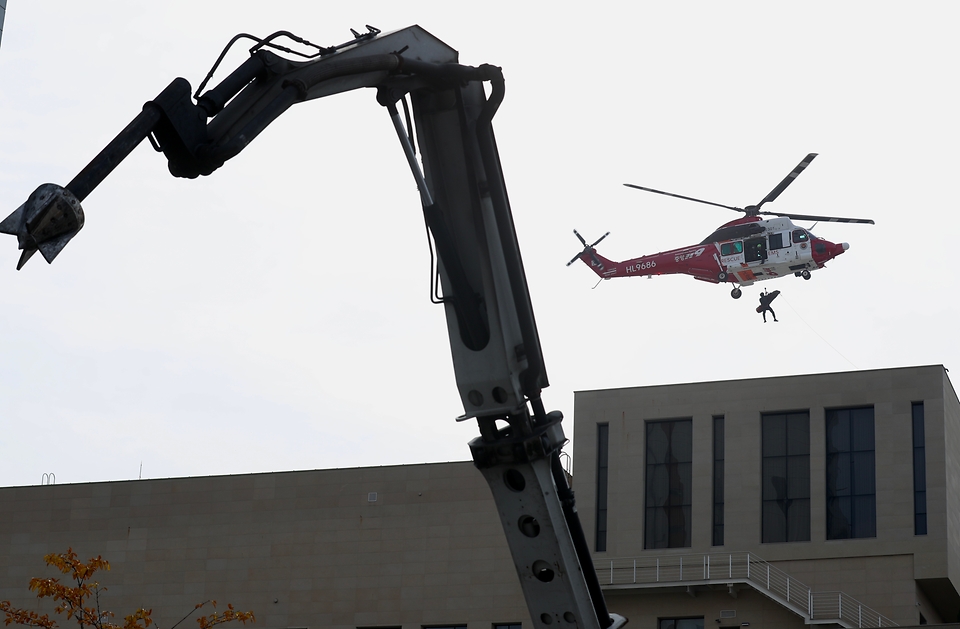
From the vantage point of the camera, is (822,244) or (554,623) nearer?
(554,623)

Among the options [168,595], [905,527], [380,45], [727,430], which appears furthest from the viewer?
[168,595]

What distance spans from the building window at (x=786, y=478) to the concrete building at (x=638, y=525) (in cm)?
5

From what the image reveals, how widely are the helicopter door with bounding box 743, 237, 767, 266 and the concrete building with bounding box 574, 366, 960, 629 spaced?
26.6 feet

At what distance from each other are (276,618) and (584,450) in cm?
1399

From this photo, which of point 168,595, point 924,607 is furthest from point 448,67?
point 168,595

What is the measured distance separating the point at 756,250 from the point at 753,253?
7.6 inches

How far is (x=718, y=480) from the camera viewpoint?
48344 millimetres

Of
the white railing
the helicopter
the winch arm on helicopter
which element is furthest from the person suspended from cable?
the winch arm on helicopter

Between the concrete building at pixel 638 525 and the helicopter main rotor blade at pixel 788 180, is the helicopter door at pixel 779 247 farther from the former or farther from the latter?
the concrete building at pixel 638 525

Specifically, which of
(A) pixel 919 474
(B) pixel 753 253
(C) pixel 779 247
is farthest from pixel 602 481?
(C) pixel 779 247

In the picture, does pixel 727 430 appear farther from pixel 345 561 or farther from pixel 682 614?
pixel 345 561

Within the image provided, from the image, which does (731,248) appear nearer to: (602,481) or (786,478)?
(786,478)

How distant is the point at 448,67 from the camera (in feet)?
35.9

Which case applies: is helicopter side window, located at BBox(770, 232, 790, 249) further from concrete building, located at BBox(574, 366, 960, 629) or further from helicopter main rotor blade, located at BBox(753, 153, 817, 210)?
concrete building, located at BBox(574, 366, 960, 629)
